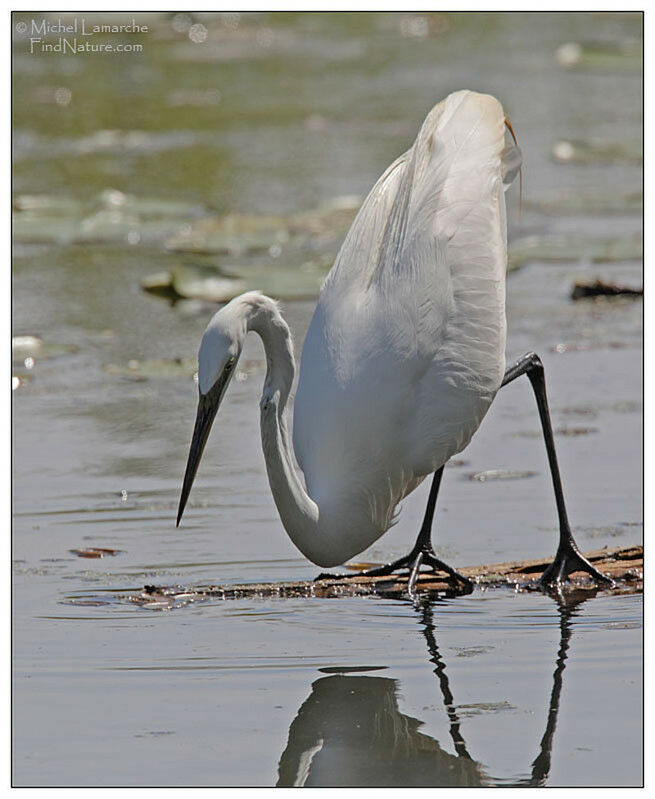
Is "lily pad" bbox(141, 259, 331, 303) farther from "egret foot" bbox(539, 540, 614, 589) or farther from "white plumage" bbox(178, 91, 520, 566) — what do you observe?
"egret foot" bbox(539, 540, 614, 589)

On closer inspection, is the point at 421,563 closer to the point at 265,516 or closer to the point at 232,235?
the point at 265,516

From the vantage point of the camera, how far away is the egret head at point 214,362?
3758 mm

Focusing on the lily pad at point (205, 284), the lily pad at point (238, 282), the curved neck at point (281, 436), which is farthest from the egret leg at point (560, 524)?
the lily pad at point (205, 284)

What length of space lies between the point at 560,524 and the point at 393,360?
0.88 meters

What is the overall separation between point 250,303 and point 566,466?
184cm

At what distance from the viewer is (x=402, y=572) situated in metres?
4.61

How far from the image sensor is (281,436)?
409cm

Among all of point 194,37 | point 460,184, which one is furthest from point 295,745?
point 194,37

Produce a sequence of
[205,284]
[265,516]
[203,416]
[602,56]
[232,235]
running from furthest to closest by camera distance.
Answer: [602,56], [232,235], [205,284], [265,516], [203,416]

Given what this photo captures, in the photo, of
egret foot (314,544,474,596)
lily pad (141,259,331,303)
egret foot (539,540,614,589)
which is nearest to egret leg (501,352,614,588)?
egret foot (539,540,614,589)

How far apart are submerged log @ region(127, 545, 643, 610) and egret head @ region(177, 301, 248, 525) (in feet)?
1.42

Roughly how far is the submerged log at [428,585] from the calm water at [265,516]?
0.16ft

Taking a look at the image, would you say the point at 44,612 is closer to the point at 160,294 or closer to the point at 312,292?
the point at 312,292

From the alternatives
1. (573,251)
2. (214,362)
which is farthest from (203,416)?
(573,251)
